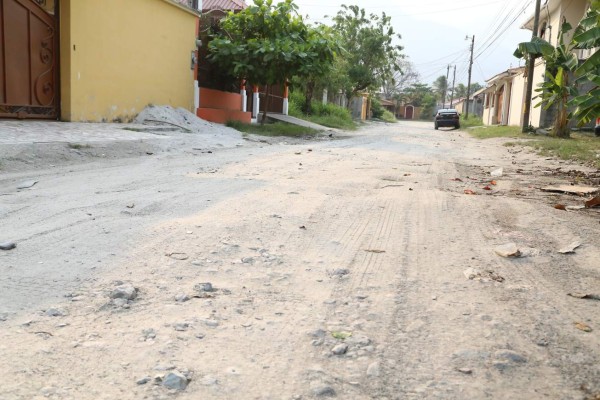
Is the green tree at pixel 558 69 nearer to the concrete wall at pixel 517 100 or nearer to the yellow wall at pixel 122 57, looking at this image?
the concrete wall at pixel 517 100

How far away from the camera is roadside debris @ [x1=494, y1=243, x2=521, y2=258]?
10.3 feet

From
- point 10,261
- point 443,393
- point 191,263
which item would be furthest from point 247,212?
point 443,393

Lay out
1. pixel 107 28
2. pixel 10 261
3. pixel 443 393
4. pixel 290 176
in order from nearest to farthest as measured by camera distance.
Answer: pixel 443 393, pixel 10 261, pixel 290 176, pixel 107 28

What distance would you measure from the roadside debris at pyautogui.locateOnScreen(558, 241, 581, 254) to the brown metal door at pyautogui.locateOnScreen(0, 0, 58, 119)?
906 cm

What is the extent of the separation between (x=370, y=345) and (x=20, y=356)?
4.38ft

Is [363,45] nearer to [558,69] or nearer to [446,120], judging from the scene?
[446,120]

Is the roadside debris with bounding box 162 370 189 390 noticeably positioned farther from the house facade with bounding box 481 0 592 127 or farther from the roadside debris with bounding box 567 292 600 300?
the house facade with bounding box 481 0 592 127

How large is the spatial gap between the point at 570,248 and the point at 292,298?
200 centimetres

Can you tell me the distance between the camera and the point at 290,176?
6207mm

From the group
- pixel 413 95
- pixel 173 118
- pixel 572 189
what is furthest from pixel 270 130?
pixel 413 95

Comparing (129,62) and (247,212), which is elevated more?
(129,62)

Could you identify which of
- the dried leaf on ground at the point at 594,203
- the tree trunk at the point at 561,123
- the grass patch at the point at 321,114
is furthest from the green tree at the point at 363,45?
the dried leaf on ground at the point at 594,203

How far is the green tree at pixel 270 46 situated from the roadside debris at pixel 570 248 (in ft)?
38.5

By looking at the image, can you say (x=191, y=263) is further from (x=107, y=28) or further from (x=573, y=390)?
(x=107, y=28)
